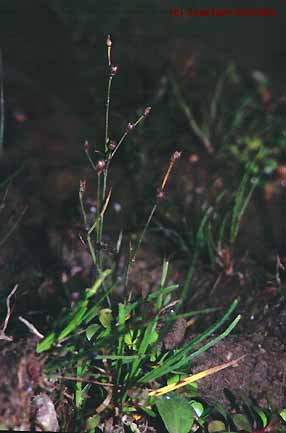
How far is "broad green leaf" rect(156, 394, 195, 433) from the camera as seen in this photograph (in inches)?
66.4

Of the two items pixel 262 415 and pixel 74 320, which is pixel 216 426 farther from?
pixel 74 320

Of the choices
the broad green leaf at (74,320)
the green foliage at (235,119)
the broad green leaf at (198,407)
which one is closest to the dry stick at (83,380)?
the broad green leaf at (74,320)

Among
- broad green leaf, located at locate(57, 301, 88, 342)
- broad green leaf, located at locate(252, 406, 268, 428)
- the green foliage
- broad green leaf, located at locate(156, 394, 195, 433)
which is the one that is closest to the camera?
broad green leaf, located at locate(57, 301, 88, 342)

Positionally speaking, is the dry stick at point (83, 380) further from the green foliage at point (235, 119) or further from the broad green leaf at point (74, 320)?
the green foliage at point (235, 119)

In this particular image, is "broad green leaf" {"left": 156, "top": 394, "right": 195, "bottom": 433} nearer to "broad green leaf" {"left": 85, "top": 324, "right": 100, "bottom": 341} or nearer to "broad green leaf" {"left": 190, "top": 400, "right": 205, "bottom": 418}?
"broad green leaf" {"left": 190, "top": 400, "right": 205, "bottom": 418}

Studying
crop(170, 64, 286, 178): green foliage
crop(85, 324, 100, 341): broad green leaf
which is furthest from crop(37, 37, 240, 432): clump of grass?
crop(170, 64, 286, 178): green foliage

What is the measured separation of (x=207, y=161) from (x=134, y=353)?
1.42 metres

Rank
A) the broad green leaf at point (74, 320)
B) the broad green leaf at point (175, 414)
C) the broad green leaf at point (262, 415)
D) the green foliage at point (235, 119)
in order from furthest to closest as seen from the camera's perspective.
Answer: the green foliage at point (235, 119) → the broad green leaf at point (262, 415) → the broad green leaf at point (175, 414) → the broad green leaf at point (74, 320)

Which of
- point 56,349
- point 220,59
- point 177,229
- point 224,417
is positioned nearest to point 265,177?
point 177,229

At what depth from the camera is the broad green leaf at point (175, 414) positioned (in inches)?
66.4

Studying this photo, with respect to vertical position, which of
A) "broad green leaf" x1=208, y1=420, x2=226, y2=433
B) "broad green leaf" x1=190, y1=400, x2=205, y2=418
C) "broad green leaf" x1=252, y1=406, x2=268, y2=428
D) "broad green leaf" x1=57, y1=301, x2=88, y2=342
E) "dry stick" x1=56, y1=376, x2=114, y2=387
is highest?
"broad green leaf" x1=57, y1=301, x2=88, y2=342

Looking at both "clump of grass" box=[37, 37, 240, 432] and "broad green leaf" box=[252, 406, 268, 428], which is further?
"broad green leaf" box=[252, 406, 268, 428]

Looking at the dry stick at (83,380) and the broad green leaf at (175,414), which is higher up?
the dry stick at (83,380)

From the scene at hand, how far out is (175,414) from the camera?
1.70 m
